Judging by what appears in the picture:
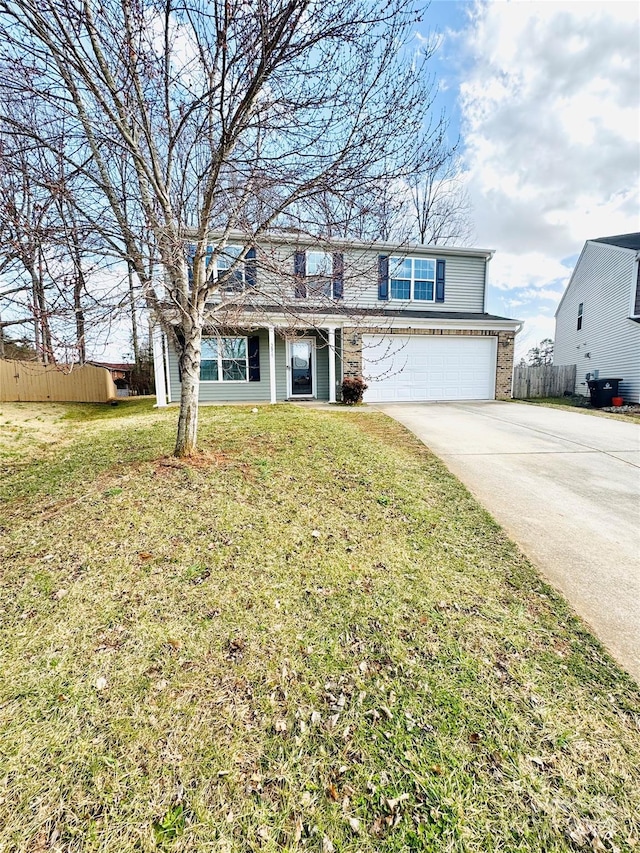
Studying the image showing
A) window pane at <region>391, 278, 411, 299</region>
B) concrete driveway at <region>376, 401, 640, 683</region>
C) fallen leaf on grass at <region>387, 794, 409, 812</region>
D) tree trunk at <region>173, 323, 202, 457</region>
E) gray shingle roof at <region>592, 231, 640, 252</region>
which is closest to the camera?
fallen leaf on grass at <region>387, 794, 409, 812</region>

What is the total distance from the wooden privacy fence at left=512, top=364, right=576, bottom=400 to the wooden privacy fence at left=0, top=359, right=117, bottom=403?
17.3 meters

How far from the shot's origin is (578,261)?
18375 millimetres

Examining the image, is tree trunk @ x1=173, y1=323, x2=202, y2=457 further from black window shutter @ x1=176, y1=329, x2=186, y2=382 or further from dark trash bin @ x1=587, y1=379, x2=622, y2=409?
dark trash bin @ x1=587, y1=379, x2=622, y2=409

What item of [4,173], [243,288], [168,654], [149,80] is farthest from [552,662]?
[149,80]

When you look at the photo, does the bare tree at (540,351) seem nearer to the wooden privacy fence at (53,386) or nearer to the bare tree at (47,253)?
the wooden privacy fence at (53,386)

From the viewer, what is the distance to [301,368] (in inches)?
519

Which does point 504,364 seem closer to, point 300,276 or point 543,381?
point 543,381

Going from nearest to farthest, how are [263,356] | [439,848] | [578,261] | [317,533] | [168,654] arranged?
[439,848], [168,654], [317,533], [263,356], [578,261]

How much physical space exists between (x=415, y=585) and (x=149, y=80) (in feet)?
17.9

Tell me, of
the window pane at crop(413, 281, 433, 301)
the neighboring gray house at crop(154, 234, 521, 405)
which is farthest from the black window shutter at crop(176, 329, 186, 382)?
the window pane at crop(413, 281, 433, 301)

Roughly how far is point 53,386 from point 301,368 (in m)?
10.7

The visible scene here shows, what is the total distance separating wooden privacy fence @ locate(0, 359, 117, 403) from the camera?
48.9 feet

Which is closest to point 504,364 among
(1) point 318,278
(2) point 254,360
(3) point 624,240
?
(2) point 254,360

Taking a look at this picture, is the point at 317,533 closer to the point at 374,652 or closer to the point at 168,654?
the point at 374,652
